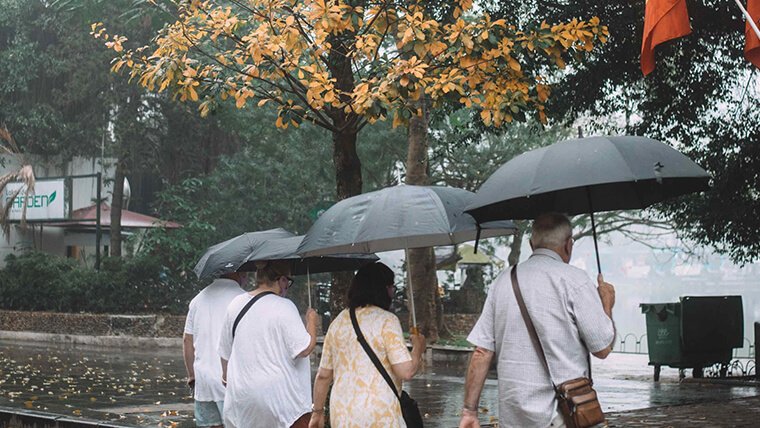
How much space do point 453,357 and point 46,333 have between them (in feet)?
41.4

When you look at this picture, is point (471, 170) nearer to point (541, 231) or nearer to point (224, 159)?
point (224, 159)

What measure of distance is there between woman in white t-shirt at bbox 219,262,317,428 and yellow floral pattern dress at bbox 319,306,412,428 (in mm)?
544

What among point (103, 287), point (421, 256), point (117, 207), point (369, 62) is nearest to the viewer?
point (369, 62)

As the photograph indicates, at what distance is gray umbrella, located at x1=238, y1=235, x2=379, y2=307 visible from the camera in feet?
19.9

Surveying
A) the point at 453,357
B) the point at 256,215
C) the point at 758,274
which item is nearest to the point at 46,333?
the point at 256,215

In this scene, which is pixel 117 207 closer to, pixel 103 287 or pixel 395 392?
pixel 103 287

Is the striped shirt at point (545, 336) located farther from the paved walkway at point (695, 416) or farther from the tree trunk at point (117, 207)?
the tree trunk at point (117, 207)

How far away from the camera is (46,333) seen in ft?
84.3

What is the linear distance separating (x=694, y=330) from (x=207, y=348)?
11.0m

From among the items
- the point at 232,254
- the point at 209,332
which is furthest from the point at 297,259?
the point at 209,332

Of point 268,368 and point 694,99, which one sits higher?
point 694,99

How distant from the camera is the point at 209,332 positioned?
6.66 meters

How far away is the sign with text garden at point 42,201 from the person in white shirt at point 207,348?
21874 millimetres

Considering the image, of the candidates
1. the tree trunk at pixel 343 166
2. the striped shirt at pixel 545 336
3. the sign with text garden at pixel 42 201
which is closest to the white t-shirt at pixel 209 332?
the tree trunk at pixel 343 166
